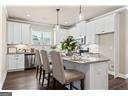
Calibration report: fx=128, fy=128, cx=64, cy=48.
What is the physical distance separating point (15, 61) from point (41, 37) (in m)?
1.88

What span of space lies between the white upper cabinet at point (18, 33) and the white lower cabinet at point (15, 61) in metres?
0.66

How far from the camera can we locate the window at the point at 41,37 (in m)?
6.00

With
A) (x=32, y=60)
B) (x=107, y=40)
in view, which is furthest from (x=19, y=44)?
(x=107, y=40)

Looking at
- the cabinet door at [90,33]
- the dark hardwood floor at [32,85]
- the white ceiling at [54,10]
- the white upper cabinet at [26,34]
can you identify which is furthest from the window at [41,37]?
the dark hardwood floor at [32,85]

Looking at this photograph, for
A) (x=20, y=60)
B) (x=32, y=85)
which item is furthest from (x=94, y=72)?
(x=20, y=60)

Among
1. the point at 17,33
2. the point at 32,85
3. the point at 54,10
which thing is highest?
the point at 54,10

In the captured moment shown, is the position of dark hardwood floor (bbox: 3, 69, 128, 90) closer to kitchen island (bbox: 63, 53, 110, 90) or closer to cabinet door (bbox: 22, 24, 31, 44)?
kitchen island (bbox: 63, 53, 110, 90)

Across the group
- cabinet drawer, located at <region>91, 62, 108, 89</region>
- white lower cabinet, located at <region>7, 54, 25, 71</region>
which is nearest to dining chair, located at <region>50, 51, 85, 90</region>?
cabinet drawer, located at <region>91, 62, 108, 89</region>

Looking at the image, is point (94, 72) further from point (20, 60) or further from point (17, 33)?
point (17, 33)

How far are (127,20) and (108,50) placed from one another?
3.73 ft

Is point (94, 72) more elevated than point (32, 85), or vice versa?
point (94, 72)

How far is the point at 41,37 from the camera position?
623 cm

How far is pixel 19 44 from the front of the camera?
549 cm
